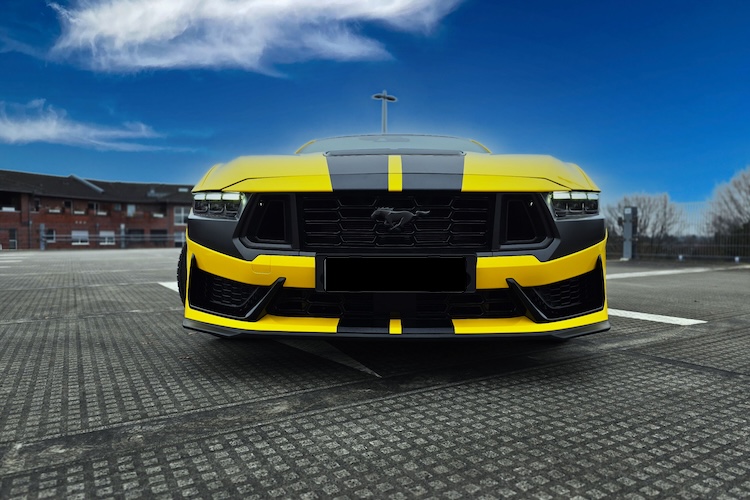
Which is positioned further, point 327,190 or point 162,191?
point 162,191

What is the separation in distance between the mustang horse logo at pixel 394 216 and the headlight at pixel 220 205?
0.65 m

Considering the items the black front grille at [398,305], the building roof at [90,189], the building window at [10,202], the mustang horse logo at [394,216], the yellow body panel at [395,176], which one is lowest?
the black front grille at [398,305]

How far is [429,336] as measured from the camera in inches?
89.8

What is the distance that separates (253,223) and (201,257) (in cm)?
33

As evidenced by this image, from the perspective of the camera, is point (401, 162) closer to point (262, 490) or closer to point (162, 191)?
point (262, 490)

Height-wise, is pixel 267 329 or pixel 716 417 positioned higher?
pixel 267 329

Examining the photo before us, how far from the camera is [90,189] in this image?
4788 centimetres

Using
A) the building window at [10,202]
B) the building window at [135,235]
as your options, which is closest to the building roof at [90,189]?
the building window at [10,202]

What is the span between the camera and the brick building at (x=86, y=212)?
40.1m

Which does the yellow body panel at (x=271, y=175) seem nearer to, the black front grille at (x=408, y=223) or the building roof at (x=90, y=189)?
the black front grille at (x=408, y=223)

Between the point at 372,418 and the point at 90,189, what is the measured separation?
5298cm

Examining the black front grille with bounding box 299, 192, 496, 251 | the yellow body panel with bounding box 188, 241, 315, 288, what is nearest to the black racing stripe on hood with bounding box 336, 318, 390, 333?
the yellow body panel with bounding box 188, 241, 315, 288

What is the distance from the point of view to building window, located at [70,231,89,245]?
4481cm

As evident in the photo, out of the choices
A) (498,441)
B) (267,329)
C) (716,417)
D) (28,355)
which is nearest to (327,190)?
(267,329)
